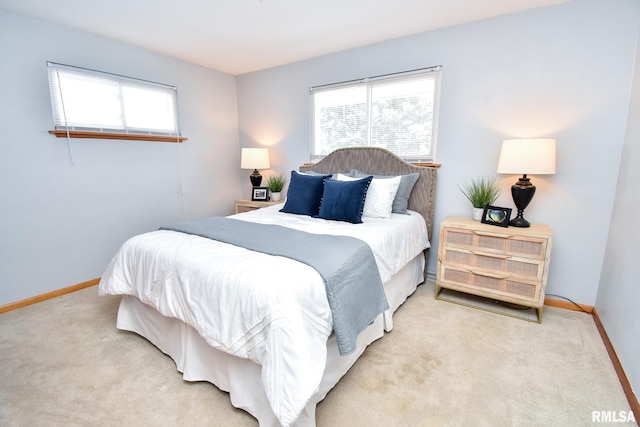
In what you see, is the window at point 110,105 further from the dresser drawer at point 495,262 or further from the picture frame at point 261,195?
the dresser drawer at point 495,262

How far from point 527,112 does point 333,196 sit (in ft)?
5.87

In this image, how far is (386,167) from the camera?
3.09 m

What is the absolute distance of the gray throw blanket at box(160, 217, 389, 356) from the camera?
4.78 ft

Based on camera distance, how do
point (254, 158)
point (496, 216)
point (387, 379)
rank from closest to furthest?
point (387, 379), point (496, 216), point (254, 158)

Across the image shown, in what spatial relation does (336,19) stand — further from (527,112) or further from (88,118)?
(88,118)

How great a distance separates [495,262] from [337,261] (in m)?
1.55

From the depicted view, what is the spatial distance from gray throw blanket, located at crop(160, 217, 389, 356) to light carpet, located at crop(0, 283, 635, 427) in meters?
0.38

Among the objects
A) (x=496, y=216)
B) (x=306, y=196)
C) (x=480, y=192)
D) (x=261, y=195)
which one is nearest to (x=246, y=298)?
(x=306, y=196)

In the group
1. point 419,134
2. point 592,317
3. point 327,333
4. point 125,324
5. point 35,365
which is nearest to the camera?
point 327,333

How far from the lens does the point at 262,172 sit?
4.28 meters

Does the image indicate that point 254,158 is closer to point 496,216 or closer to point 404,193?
point 404,193

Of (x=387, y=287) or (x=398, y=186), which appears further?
(x=398, y=186)

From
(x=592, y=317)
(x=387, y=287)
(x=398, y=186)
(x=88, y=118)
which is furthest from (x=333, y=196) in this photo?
(x=88, y=118)

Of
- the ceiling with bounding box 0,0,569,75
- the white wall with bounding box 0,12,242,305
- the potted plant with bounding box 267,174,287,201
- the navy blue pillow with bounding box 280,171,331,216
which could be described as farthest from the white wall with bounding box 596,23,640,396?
the white wall with bounding box 0,12,242,305
